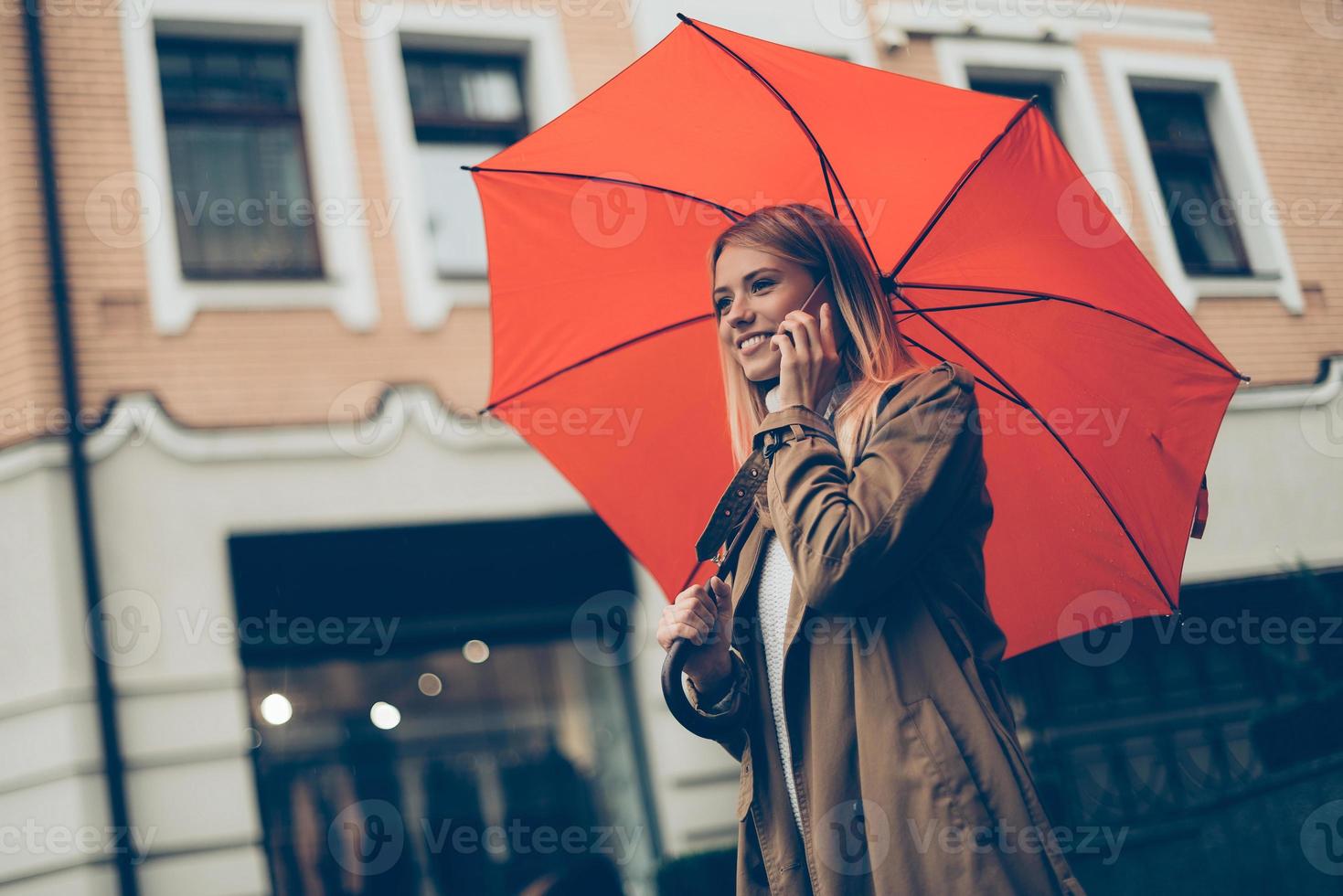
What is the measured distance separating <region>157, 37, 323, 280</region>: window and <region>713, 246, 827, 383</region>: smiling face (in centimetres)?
573

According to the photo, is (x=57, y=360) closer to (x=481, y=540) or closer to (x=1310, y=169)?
(x=481, y=540)

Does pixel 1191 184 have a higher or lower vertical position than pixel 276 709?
higher

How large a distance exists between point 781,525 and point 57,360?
6036mm

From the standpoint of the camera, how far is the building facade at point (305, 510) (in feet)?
21.6

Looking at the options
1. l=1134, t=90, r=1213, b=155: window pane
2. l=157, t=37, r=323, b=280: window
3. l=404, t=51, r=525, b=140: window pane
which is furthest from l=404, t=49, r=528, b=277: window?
l=1134, t=90, r=1213, b=155: window pane

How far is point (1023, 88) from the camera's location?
10234 mm

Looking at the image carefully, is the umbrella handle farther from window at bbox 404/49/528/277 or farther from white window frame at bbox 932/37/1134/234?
white window frame at bbox 932/37/1134/234

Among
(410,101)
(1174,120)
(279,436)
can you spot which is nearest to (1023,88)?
(1174,120)

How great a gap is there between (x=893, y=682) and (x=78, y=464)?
235 inches

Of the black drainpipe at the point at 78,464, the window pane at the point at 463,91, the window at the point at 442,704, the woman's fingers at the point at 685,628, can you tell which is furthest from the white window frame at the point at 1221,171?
the woman's fingers at the point at 685,628

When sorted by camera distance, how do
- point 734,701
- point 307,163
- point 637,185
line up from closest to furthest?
1. point 734,701
2. point 637,185
3. point 307,163

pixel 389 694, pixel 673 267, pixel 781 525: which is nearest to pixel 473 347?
pixel 389 694

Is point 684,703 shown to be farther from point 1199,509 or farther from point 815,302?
point 1199,509

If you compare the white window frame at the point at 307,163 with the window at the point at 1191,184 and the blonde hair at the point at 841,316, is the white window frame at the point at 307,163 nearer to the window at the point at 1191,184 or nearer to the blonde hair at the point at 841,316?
the blonde hair at the point at 841,316
